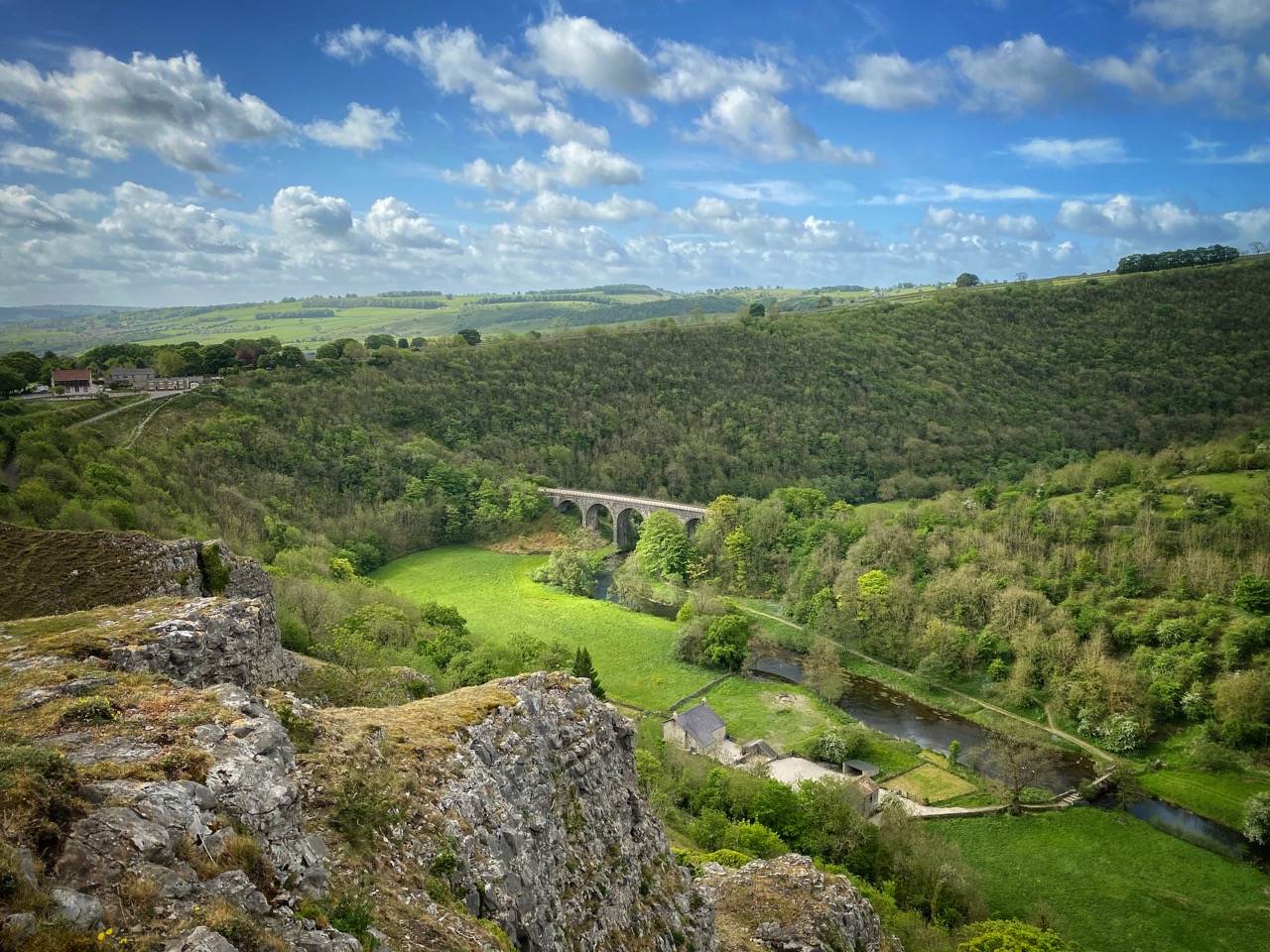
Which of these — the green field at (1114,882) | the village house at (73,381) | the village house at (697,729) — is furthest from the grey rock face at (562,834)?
the village house at (73,381)

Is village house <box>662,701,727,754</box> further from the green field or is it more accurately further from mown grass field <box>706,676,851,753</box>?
the green field

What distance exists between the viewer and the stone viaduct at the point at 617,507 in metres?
94.1

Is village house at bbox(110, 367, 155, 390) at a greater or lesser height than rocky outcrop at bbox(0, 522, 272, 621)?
greater

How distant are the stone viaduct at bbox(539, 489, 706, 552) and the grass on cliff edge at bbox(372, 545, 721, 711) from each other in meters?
13.5

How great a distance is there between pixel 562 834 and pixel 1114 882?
3632 centimetres

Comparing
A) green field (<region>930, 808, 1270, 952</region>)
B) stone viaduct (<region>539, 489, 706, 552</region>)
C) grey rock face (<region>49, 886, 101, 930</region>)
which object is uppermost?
grey rock face (<region>49, 886, 101, 930</region>)

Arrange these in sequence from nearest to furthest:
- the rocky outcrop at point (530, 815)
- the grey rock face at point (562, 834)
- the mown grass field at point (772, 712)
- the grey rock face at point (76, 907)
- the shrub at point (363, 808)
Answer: the grey rock face at point (76, 907), the shrub at point (363, 808), the rocky outcrop at point (530, 815), the grey rock face at point (562, 834), the mown grass field at point (772, 712)

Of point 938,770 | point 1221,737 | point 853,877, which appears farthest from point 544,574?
point 1221,737

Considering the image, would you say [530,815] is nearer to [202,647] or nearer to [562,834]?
[562,834]

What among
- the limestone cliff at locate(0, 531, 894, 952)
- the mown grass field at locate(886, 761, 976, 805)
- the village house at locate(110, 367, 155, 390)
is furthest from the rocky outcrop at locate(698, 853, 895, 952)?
the village house at locate(110, 367, 155, 390)

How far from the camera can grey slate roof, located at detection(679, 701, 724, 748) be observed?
47.3m

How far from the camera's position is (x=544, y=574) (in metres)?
81.0

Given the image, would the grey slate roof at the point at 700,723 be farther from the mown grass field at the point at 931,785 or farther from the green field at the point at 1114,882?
the green field at the point at 1114,882

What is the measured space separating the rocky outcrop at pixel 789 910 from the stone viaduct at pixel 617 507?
67143mm
